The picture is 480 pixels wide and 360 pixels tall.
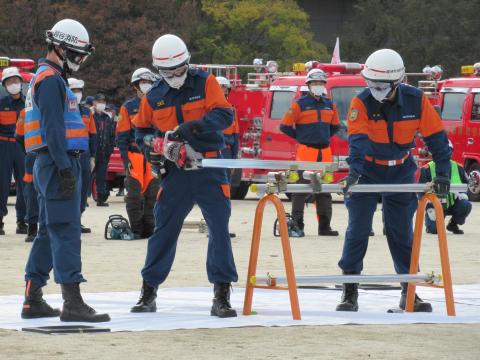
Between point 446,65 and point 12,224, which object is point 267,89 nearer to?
point 12,224

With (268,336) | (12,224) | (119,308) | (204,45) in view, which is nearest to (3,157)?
(12,224)

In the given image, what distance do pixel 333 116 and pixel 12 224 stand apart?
521cm

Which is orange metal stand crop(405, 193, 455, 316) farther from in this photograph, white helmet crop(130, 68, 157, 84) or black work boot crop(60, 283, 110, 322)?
white helmet crop(130, 68, 157, 84)

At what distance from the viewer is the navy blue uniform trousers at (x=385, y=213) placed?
11.4 meters

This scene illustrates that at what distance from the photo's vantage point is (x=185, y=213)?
36.7 feet

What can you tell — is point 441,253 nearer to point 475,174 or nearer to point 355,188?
point 355,188

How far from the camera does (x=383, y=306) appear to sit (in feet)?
38.6

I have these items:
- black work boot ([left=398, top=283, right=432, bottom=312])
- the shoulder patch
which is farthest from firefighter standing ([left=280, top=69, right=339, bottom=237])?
the shoulder patch

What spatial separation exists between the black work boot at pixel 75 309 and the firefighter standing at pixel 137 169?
20.7 feet

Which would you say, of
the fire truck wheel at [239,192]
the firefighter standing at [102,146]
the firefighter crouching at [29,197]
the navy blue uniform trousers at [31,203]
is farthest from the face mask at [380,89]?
the fire truck wheel at [239,192]

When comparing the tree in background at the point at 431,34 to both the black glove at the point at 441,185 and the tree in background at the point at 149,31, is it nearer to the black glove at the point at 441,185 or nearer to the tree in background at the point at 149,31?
the tree in background at the point at 149,31

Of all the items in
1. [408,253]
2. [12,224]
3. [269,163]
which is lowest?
[12,224]

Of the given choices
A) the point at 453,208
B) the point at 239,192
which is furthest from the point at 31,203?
the point at 239,192

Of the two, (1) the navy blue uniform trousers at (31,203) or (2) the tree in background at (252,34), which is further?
(2) the tree in background at (252,34)
